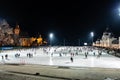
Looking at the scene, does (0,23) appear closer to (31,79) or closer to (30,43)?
(30,43)

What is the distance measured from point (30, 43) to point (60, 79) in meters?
155

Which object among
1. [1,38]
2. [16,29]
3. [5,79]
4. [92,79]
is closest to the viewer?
[5,79]

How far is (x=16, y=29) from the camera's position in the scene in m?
165

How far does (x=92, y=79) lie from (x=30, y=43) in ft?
509

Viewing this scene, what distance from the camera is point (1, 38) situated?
124 metres

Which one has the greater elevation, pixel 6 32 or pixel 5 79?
pixel 6 32

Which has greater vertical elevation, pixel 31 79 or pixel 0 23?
pixel 0 23

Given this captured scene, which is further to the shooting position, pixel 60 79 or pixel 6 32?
pixel 6 32

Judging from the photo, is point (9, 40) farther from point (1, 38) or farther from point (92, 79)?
point (92, 79)

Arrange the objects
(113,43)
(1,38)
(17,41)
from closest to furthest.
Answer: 1. (1,38)
2. (113,43)
3. (17,41)

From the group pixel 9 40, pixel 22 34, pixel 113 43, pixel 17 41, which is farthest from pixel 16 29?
pixel 113 43

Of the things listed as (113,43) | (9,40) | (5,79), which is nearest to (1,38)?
(9,40)

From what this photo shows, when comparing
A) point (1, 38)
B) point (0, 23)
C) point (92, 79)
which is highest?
point (0, 23)

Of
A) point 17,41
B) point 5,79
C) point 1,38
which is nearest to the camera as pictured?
point 5,79
